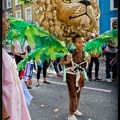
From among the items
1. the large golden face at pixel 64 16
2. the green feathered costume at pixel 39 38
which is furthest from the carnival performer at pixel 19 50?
the large golden face at pixel 64 16

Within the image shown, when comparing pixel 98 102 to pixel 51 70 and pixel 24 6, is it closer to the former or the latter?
pixel 51 70

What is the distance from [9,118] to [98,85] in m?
0.76

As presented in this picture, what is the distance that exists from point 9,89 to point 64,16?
16.1 inches

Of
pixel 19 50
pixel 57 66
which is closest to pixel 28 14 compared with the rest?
pixel 19 50

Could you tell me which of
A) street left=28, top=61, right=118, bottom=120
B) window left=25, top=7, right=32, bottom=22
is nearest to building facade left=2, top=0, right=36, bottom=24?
window left=25, top=7, right=32, bottom=22

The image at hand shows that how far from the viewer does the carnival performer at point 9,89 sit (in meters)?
0.90

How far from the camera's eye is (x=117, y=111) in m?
0.92

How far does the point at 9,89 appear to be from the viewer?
942mm

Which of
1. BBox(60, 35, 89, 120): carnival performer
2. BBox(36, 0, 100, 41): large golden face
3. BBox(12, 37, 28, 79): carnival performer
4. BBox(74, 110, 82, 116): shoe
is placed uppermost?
BBox(36, 0, 100, 41): large golden face

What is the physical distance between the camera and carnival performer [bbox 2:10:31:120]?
0.90 m

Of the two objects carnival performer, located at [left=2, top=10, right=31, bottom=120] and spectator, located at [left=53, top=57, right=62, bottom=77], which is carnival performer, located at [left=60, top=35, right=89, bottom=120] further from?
carnival performer, located at [left=2, top=10, right=31, bottom=120]

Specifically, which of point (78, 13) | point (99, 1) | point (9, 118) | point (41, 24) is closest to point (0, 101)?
point (9, 118)

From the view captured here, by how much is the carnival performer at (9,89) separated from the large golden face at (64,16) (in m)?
0.19

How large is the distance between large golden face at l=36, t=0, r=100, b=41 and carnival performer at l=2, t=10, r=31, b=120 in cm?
19
